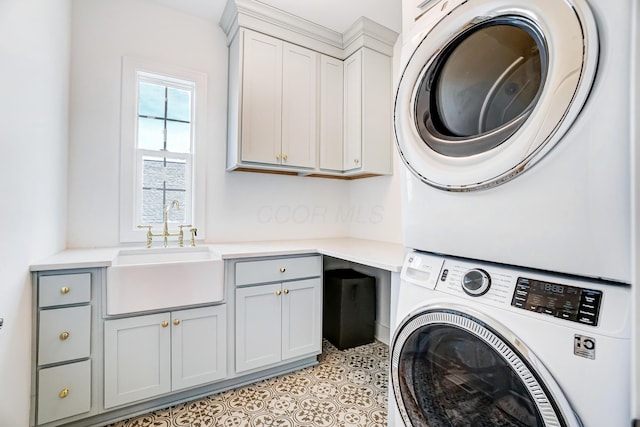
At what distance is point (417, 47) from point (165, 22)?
6.70ft

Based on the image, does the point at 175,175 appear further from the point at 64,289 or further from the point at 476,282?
the point at 476,282

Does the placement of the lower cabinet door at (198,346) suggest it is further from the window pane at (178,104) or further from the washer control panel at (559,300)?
the washer control panel at (559,300)

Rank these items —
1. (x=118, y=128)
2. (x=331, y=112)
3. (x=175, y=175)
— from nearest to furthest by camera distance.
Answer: (x=118, y=128)
(x=175, y=175)
(x=331, y=112)

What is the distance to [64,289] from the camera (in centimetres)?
144

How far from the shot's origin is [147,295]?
1584 mm

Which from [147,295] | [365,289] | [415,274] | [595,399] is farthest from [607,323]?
[365,289]

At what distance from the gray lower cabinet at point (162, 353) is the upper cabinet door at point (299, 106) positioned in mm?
1264

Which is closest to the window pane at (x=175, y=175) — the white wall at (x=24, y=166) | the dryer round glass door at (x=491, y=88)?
the white wall at (x=24, y=166)

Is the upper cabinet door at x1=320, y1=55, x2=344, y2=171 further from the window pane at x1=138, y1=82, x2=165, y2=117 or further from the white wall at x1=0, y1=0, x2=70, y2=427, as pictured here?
the white wall at x1=0, y1=0, x2=70, y2=427

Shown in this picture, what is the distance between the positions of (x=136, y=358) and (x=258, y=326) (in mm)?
680

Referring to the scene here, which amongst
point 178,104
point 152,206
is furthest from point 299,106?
point 152,206

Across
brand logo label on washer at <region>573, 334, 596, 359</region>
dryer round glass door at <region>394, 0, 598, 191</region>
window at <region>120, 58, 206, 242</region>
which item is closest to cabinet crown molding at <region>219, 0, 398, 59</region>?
window at <region>120, 58, 206, 242</region>

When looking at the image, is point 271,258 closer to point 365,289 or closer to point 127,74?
point 365,289

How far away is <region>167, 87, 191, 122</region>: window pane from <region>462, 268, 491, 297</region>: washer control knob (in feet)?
7.37
